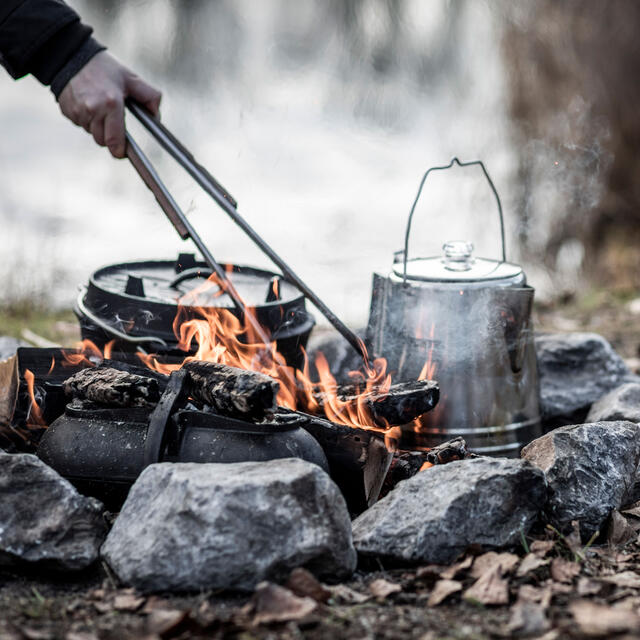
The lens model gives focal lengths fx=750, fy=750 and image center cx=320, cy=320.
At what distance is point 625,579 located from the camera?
195 cm

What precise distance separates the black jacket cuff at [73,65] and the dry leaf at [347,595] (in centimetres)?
183

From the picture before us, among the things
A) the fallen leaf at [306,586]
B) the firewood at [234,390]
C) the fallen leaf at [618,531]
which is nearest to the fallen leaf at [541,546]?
the fallen leaf at [618,531]

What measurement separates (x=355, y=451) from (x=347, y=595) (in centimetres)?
63

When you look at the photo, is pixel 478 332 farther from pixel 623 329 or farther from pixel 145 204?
pixel 145 204

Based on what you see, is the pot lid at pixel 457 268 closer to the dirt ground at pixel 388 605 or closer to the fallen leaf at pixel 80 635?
the dirt ground at pixel 388 605

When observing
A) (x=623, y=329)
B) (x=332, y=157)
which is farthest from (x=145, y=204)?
(x=623, y=329)

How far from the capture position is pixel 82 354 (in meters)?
2.78

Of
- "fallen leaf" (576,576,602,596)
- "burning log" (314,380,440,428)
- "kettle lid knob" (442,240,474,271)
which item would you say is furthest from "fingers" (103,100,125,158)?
"fallen leaf" (576,576,602,596)

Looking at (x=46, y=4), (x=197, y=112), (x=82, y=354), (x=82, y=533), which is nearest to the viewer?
(x=82, y=533)

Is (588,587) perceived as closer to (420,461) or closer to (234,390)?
(420,461)

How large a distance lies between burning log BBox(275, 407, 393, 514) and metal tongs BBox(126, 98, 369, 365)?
1.13ft

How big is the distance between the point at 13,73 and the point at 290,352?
1444 mm

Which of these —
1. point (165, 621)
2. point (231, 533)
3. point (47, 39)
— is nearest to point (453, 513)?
point (231, 533)

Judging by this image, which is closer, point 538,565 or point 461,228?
point 538,565
